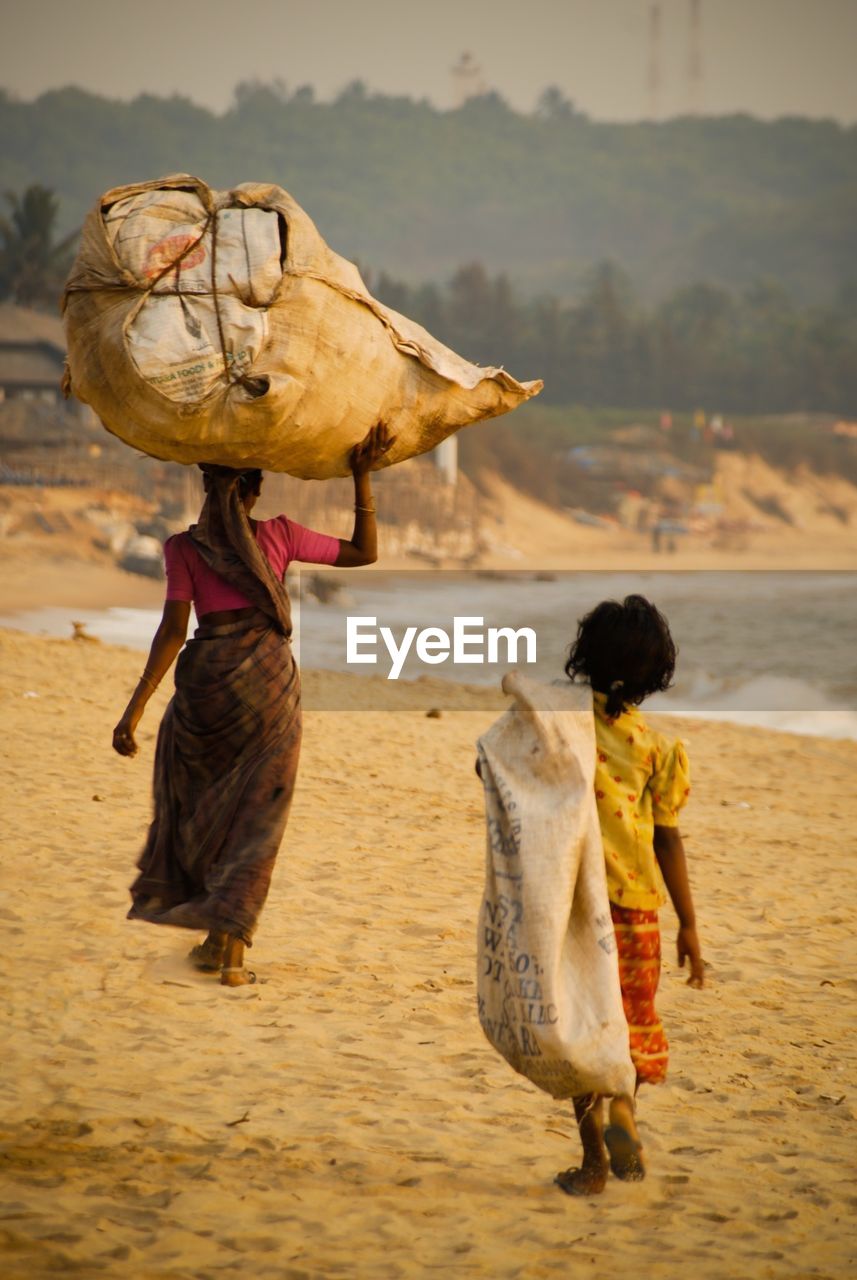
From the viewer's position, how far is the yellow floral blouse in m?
2.90

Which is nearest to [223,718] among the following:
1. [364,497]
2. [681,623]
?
[364,497]

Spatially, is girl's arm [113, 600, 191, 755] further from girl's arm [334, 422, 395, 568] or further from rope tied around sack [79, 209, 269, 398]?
rope tied around sack [79, 209, 269, 398]

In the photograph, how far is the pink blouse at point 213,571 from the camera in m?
3.96

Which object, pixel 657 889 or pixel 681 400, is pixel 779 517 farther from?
A: pixel 657 889

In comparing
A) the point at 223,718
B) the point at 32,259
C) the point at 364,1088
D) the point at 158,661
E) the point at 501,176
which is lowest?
the point at 364,1088

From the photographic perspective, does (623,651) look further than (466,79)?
No

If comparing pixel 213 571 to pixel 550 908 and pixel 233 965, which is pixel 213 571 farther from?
pixel 550 908

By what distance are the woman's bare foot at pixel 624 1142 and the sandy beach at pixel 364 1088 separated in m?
0.04

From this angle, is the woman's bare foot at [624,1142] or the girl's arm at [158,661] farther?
the girl's arm at [158,661]

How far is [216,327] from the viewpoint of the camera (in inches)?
143

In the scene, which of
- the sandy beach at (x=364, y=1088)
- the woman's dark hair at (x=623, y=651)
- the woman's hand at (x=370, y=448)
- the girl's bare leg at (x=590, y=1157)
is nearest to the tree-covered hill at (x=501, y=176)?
the sandy beach at (x=364, y=1088)

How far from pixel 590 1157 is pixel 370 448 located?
2009 mm

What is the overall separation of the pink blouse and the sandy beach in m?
1.12

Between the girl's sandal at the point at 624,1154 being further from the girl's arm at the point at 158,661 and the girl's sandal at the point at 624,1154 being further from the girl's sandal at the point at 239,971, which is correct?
the girl's arm at the point at 158,661
